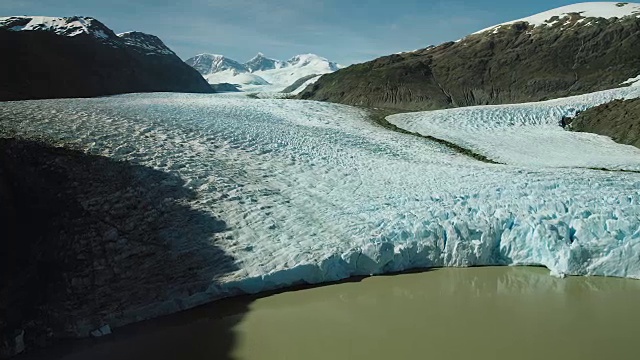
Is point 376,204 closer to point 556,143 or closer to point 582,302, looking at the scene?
point 582,302

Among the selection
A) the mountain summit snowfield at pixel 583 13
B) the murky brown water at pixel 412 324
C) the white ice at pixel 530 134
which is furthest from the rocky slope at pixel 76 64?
the mountain summit snowfield at pixel 583 13

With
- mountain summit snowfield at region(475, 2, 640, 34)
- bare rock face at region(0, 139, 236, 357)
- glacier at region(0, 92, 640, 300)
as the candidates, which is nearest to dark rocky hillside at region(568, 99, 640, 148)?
glacier at region(0, 92, 640, 300)

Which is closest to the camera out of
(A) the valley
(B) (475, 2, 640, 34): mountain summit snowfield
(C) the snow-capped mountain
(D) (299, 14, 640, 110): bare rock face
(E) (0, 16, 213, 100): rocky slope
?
(A) the valley

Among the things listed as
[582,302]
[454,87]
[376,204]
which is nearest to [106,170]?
[376,204]

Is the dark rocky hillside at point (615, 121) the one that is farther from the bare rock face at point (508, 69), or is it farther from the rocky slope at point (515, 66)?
the rocky slope at point (515, 66)

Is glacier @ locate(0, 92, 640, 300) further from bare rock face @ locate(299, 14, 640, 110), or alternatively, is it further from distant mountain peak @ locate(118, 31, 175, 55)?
distant mountain peak @ locate(118, 31, 175, 55)

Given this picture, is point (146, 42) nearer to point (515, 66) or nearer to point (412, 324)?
point (515, 66)
